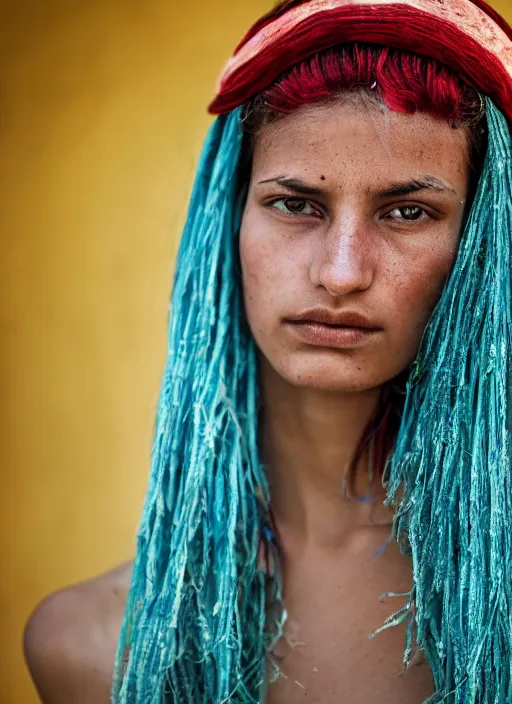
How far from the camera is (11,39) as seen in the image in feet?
6.66

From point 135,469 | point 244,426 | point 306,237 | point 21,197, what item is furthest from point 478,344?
point 21,197

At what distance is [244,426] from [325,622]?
330mm

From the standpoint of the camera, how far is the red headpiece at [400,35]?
1228 mm

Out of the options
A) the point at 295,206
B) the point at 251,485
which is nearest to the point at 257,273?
the point at 295,206

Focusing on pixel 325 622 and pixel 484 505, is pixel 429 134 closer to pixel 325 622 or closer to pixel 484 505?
pixel 484 505

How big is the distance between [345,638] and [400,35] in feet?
2.88

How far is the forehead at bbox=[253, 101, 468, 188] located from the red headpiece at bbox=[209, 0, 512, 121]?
0.27ft

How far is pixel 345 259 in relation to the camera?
47.4 inches

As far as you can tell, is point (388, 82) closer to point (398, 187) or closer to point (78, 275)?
point (398, 187)

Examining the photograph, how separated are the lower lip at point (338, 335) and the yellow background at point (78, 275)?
2.66 ft

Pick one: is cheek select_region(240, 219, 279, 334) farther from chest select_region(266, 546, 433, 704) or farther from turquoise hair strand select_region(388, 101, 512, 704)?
chest select_region(266, 546, 433, 704)

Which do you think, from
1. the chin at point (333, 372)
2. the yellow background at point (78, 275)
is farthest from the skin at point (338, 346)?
the yellow background at point (78, 275)

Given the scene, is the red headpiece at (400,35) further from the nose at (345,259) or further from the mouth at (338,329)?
the mouth at (338,329)

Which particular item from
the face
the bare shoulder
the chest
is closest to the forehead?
the face
